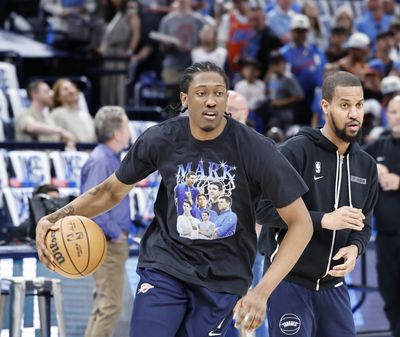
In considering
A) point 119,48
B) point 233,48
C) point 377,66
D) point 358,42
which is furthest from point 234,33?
point 377,66

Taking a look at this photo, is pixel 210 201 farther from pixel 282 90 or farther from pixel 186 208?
pixel 282 90

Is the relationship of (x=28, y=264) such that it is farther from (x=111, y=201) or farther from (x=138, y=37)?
(x=138, y=37)

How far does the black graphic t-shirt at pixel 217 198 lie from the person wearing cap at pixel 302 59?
11.1m

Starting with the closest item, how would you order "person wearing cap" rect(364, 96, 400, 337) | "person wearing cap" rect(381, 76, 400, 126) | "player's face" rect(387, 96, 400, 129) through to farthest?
"player's face" rect(387, 96, 400, 129) → "person wearing cap" rect(364, 96, 400, 337) → "person wearing cap" rect(381, 76, 400, 126)

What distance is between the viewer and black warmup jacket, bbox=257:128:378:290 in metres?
6.23

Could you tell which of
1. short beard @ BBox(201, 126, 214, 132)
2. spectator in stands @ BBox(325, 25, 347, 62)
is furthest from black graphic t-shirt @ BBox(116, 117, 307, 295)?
spectator in stands @ BBox(325, 25, 347, 62)

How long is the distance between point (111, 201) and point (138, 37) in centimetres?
1114

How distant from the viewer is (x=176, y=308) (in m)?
5.43

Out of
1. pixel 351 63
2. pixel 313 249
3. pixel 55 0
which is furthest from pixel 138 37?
pixel 313 249

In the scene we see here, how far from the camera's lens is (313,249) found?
6.25m

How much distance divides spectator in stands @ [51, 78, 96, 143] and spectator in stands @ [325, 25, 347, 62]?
15.9 feet

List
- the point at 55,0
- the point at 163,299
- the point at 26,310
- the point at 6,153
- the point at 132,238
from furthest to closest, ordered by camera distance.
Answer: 1. the point at 55,0
2. the point at 6,153
3. the point at 132,238
4. the point at 26,310
5. the point at 163,299

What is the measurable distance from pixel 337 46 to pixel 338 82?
11234 millimetres

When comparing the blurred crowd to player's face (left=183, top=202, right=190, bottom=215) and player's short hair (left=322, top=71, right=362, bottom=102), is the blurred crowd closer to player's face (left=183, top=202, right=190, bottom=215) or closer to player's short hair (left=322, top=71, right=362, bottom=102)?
player's short hair (left=322, top=71, right=362, bottom=102)
